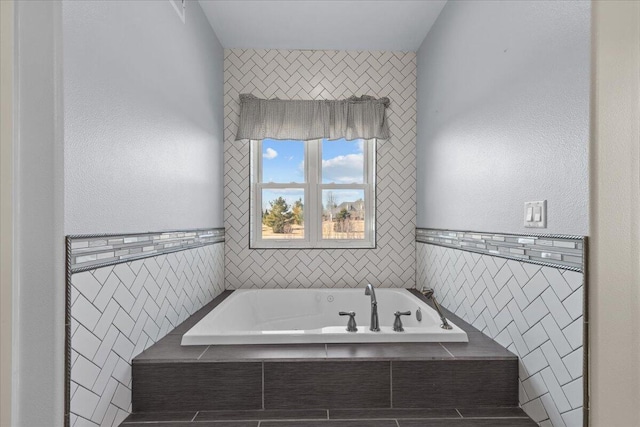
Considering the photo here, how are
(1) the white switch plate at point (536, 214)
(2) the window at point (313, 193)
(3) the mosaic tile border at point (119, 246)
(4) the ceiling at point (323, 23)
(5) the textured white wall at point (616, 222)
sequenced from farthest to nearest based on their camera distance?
(2) the window at point (313, 193) < (4) the ceiling at point (323, 23) < (1) the white switch plate at point (536, 214) < (3) the mosaic tile border at point (119, 246) < (5) the textured white wall at point (616, 222)

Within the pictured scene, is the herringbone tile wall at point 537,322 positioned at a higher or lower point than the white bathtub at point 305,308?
higher

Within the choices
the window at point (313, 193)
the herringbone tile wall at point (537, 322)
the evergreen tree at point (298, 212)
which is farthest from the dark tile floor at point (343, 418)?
the evergreen tree at point (298, 212)

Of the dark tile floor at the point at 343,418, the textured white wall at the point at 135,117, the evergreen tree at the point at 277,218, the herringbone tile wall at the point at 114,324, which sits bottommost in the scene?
the dark tile floor at the point at 343,418

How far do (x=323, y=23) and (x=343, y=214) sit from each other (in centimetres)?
158

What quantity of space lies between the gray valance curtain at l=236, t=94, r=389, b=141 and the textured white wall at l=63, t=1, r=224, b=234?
19.0 inches

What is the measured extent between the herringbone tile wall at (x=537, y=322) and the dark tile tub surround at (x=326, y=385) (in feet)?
0.40

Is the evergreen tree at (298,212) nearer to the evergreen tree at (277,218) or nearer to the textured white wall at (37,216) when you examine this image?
the evergreen tree at (277,218)

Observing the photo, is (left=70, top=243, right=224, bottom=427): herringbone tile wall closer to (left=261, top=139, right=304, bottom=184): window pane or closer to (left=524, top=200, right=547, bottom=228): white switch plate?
(left=261, top=139, right=304, bottom=184): window pane

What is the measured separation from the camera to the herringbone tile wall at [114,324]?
4.33 feet

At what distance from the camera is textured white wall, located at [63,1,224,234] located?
52.2 inches

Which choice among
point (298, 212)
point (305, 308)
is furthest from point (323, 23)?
point (305, 308)

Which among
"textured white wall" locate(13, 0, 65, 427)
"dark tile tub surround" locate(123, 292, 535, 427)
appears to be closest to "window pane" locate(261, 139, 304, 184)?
"dark tile tub surround" locate(123, 292, 535, 427)

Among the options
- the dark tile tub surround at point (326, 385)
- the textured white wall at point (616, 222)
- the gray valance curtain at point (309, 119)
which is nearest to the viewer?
the textured white wall at point (616, 222)

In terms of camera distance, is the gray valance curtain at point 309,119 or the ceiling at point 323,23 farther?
the gray valance curtain at point 309,119
